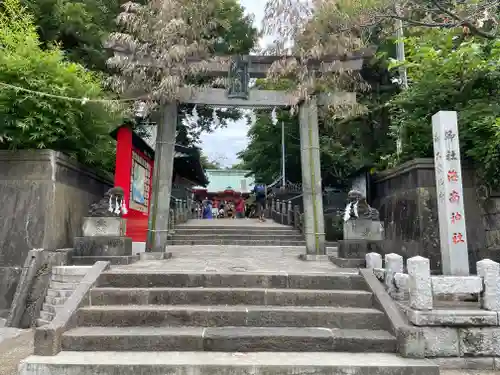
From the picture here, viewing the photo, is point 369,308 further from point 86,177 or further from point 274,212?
point 274,212

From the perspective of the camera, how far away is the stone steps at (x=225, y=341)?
15.8ft

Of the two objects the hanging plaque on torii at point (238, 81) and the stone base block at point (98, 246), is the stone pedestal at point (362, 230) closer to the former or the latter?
the hanging plaque on torii at point (238, 81)

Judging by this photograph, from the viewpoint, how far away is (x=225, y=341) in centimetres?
482

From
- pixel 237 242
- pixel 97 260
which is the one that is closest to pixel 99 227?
pixel 97 260

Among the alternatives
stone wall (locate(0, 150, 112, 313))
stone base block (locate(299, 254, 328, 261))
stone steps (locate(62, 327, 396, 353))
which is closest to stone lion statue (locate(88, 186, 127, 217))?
stone wall (locate(0, 150, 112, 313))

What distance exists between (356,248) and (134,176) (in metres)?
6.29

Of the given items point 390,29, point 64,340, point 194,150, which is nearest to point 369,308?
point 64,340

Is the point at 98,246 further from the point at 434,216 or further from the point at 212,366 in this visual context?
the point at 434,216

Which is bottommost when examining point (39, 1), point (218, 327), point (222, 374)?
point (222, 374)

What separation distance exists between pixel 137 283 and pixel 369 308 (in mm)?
3519

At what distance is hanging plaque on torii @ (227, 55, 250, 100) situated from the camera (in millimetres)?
9203

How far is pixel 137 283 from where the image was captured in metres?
6.03

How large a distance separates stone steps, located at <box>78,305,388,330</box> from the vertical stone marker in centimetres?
150

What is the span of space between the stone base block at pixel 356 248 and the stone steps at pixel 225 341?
2673 millimetres
